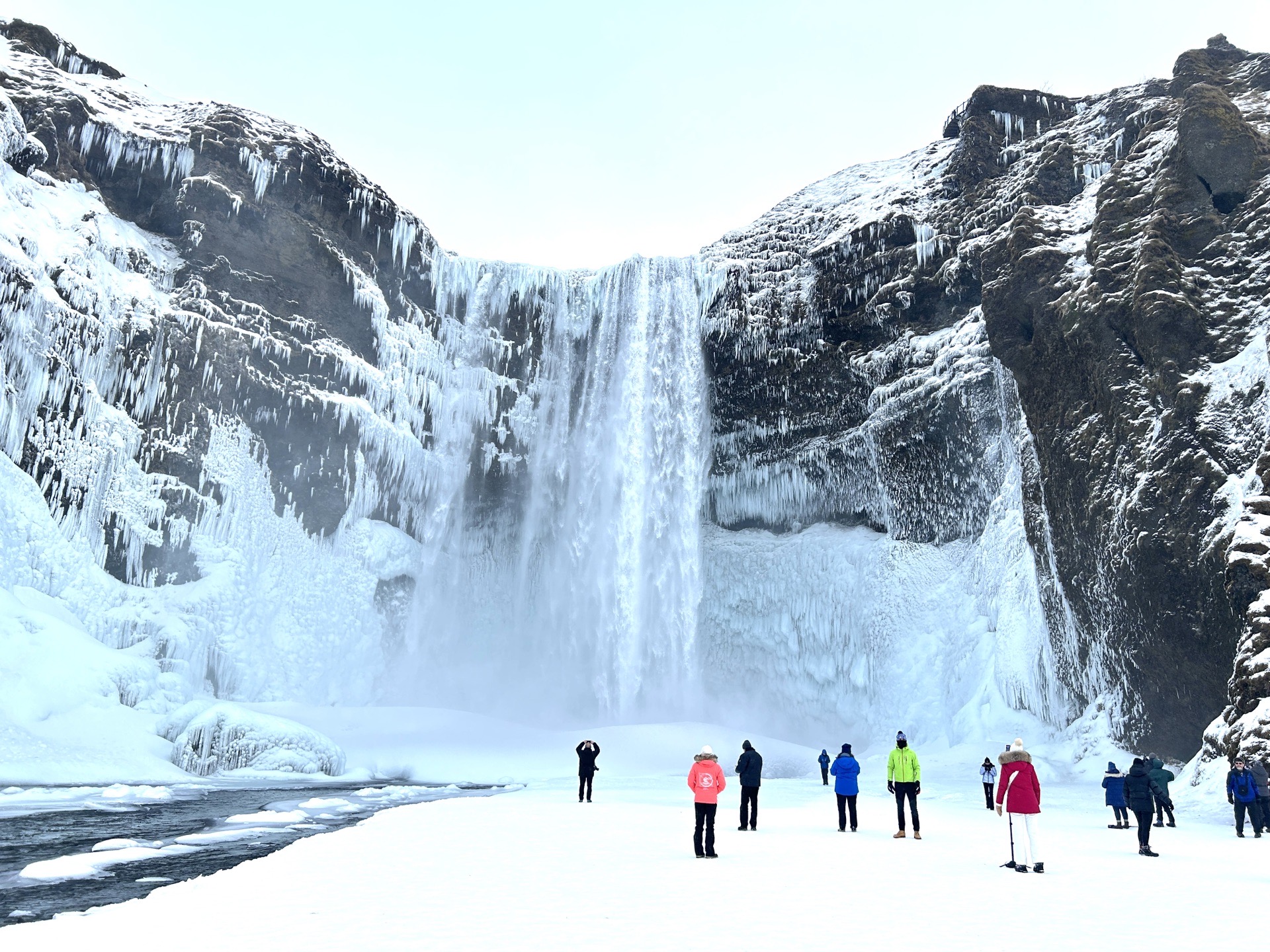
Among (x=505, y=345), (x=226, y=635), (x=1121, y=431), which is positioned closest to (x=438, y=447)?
(x=505, y=345)

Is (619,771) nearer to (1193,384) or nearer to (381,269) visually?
(1193,384)

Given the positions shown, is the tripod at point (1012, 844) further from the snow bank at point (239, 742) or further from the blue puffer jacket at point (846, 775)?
the snow bank at point (239, 742)

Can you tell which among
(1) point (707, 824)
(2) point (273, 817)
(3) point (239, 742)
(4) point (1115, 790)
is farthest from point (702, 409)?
(1) point (707, 824)

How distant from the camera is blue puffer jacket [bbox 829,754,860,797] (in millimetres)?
12055

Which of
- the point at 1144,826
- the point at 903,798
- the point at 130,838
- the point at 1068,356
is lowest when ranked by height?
the point at 130,838

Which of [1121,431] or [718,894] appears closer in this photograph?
[718,894]

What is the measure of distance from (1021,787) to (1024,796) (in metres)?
0.10

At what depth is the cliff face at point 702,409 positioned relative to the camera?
74.6 ft

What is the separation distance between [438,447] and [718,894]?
31.2 meters

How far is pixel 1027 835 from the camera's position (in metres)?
8.69

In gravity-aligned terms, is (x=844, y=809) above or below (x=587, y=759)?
below

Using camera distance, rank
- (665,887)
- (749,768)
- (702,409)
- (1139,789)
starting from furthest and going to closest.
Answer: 1. (702,409)
2. (749,768)
3. (1139,789)
4. (665,887)

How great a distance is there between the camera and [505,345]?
37.8 m

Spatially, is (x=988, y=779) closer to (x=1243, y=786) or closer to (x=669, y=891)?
(x=1243, y=786)
